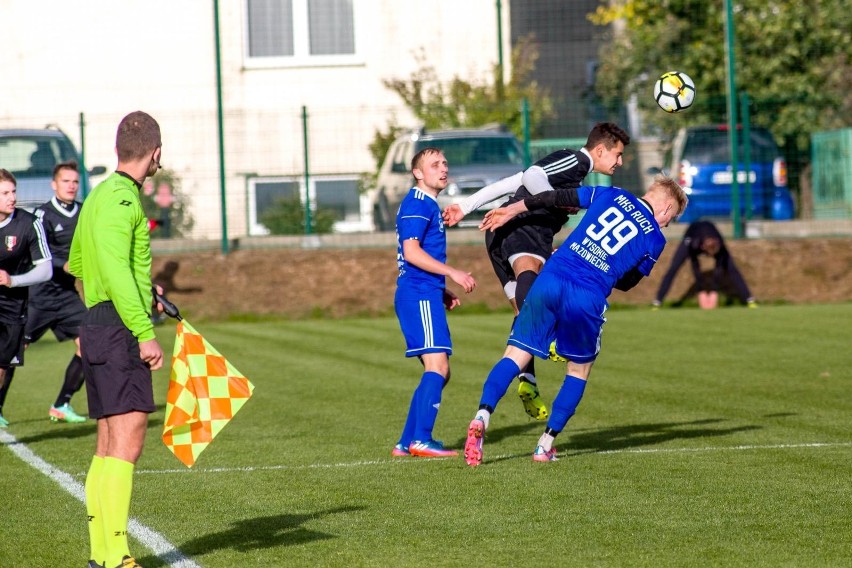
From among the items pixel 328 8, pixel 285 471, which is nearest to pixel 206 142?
pixel 328 8

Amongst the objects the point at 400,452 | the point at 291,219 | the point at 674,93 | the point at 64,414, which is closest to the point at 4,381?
the point at 64,414

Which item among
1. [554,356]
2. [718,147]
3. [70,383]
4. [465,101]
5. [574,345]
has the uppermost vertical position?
[465,101]

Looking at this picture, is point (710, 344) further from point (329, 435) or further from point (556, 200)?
point (556, 200)

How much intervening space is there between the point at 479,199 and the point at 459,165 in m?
13.9

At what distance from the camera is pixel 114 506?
5.99 meters

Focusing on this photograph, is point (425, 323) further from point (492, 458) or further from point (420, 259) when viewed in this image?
point (492, 458)

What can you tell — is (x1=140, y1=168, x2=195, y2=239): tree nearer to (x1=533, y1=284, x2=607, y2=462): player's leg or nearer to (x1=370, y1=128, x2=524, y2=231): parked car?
(x1=370, y1=128, x2=524, y2=231): parked car

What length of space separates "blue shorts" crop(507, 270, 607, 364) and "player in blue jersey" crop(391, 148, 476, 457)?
596 mm

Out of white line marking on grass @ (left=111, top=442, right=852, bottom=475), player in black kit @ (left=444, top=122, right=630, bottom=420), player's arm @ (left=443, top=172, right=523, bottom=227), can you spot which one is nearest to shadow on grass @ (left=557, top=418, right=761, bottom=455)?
white line marking on grass @ (left=111, top=442, right=852, bottom=475)

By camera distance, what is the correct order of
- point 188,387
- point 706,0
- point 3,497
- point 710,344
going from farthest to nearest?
point 706,0, point 710,344, point 3,497, point 188,387

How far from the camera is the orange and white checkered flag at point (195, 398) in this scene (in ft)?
20.7

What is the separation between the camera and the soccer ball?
526 inches

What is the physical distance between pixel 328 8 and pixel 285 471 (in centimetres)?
2314

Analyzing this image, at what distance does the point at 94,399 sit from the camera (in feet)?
20.0
